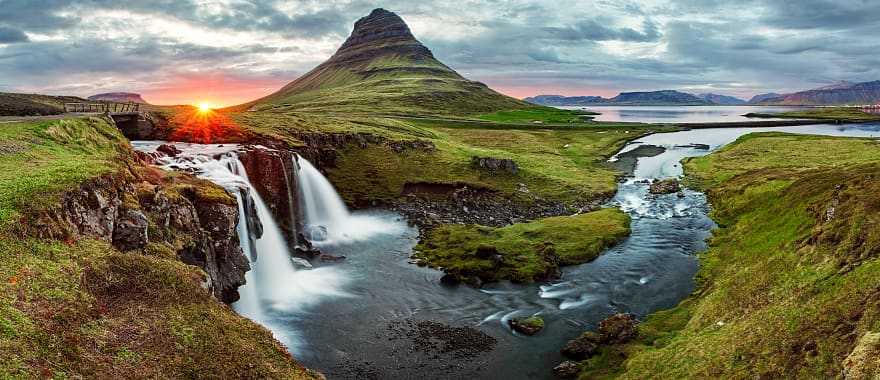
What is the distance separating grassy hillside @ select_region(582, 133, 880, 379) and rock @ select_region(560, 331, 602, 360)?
96cm

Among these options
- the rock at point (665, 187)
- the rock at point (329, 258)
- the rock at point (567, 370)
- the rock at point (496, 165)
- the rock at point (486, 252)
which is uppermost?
the rock at point (496, 165)

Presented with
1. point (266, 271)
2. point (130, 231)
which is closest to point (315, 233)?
point (266, 271)

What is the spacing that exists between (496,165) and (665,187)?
3052cm

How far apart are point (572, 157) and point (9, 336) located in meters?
126

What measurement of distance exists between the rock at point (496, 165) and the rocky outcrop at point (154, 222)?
61.5m

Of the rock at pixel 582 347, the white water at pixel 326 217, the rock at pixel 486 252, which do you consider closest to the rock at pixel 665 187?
the white water at pixel 326 217

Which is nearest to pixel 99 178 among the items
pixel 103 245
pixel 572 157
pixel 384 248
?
pixel 103 245

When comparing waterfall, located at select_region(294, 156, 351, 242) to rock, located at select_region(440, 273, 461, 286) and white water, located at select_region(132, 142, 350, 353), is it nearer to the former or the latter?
white water, located at select_region(132, 142, 350, 353)

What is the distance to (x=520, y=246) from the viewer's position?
58062 mm

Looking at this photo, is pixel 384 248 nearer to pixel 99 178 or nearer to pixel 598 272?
pixel 598 272

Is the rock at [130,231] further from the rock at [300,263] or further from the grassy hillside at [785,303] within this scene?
the grassy hillside at [785,303]

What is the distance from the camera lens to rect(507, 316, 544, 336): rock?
3972 centimetres

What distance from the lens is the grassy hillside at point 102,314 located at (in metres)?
20.0

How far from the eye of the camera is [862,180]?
3944 cm
